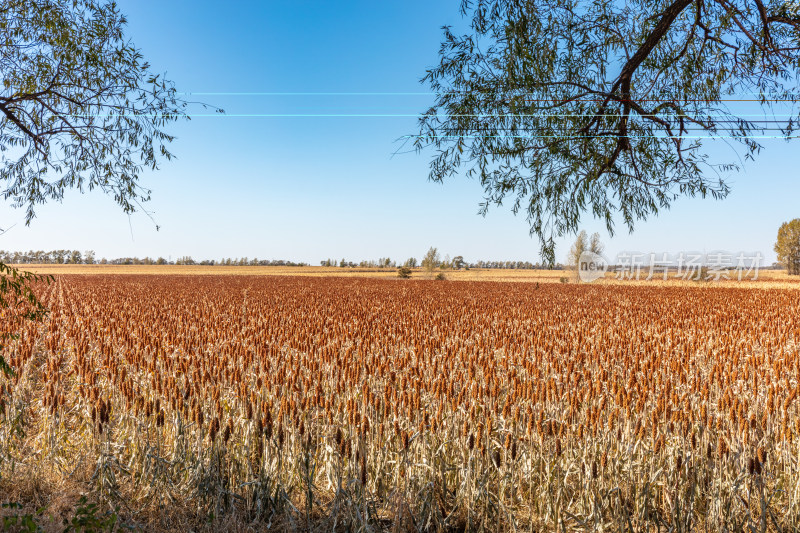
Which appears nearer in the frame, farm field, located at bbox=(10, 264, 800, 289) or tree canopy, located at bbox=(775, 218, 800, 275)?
farm field, located at bbox=(10, 264, 800, 289)

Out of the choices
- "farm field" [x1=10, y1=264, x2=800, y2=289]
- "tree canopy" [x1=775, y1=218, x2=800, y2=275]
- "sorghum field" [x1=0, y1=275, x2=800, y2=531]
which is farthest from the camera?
"tree canopy" [x1=775, y1=218, x2=800, y2=275]

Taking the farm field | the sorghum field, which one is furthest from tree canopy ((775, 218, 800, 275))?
the sorghum field

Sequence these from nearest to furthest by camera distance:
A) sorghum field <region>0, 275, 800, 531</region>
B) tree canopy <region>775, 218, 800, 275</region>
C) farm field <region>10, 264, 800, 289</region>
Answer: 1. sorghum field <region>0, 275, 800, 531</region>
2. farm field <region>10, 264, 800, 289</region>
3. tree canopy <region>775, 218, 800, 275</region>

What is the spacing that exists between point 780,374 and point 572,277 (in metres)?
50.3

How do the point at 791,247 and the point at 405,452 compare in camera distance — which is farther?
the point at 791,247

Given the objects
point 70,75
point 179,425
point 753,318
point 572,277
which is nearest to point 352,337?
point 179,425

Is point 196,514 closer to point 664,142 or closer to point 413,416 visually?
point 413,416

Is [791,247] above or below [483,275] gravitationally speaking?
above

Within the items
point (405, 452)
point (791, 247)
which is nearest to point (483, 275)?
point (791, 247)

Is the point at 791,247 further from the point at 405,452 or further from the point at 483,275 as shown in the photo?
the point at 405,452

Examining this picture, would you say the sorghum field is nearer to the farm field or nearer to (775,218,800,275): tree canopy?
the farm field

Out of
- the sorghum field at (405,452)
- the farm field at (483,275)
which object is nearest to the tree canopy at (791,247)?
the farm field at (483,275)

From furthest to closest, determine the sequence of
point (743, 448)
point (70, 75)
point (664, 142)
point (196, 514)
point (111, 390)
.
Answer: point (70, 75), point (664, 142), point (111, 390), point (743, 448), point (196, 514)

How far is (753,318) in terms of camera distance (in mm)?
12953
